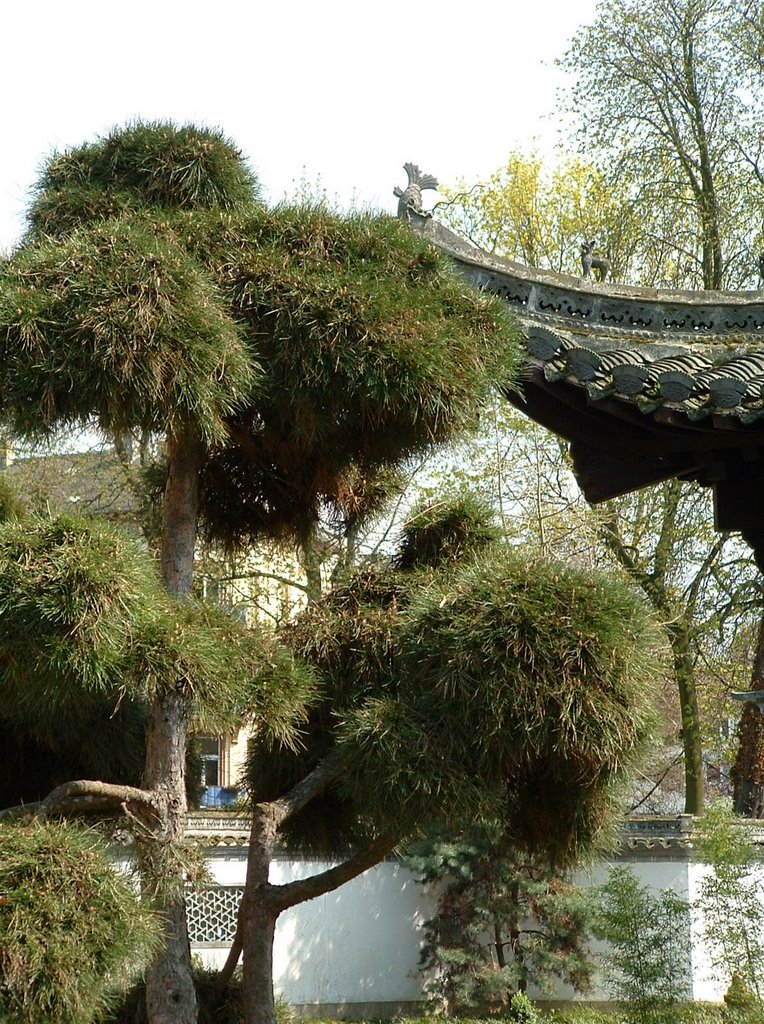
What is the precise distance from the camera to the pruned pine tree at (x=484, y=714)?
3389mm

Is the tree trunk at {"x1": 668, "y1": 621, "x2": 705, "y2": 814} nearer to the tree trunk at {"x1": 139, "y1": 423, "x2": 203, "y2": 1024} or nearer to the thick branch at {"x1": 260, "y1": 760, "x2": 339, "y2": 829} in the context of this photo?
the thick branch at {"x1": 260, "y1": 760, "x2": 339, "y2": 829}

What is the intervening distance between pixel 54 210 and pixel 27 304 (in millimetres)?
771

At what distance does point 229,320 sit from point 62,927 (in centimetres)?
157

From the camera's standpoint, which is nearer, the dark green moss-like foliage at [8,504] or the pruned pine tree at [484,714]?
the pruned pine tree at [484,714]

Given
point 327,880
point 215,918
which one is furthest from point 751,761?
point 327,880

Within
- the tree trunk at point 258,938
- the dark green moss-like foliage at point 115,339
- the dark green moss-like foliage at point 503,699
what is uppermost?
the dark green moss-like foliage at point 115,339

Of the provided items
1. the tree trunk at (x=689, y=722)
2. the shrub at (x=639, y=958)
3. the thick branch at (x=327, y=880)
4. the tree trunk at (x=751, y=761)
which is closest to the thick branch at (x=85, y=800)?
the thick branch at (x=327, y=880)

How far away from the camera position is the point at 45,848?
9.79 feet

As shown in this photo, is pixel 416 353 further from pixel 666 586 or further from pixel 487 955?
pixel 666 586

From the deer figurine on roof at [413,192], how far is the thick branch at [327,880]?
218 centimetres

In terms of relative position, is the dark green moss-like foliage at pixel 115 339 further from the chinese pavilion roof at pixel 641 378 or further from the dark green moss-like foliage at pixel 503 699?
the chinese pavilion roof at pixel 641 378

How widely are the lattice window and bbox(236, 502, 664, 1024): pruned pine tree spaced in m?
6.72

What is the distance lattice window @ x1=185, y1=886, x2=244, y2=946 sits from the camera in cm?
1044

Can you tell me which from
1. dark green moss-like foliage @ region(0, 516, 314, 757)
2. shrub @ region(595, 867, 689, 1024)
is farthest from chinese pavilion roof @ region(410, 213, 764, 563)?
shrub @ region(595, 867, 689, 1024)
